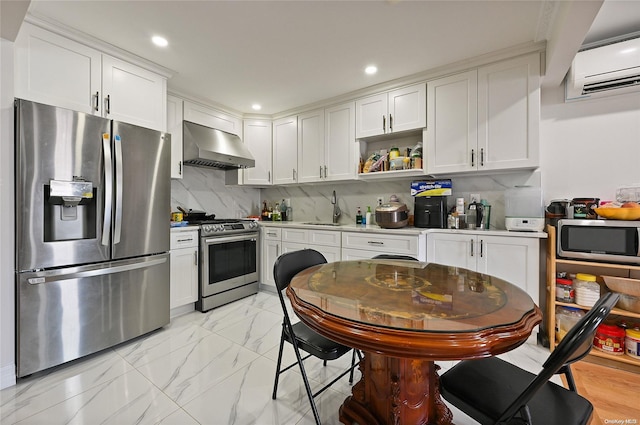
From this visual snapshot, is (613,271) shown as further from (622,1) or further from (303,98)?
(303,98)

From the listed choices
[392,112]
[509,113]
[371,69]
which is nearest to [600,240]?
[509,113]

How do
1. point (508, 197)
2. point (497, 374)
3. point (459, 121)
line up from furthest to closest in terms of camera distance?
point (459, 121) → point (508, 197) → point (497, 374)

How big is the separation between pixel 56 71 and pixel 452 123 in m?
3.35

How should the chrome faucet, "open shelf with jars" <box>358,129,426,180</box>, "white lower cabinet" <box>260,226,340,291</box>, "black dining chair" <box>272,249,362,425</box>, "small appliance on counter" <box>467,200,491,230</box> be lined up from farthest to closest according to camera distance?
1. the chrome faucet
2. "white lower cabinet" <box>260,226,340,291</box>
3. "open shelf with jars" <box>358,129,426,180</box>
4. "small appliance on counter" <box>467,200,491,230</box>
5. "black dining chair" <box>272,249,362,425</box>

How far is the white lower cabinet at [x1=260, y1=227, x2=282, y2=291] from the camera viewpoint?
11.7 ft

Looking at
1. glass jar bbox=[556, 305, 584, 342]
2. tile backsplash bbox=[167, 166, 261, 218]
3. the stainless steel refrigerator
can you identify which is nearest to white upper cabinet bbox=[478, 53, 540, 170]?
glass jar bbox=[556, 305, 584, 342]

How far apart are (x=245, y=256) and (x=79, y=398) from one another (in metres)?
1.99

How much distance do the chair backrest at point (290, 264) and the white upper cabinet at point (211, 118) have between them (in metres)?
2.51

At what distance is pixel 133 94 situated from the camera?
8.25 ft

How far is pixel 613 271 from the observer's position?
7.23 ft

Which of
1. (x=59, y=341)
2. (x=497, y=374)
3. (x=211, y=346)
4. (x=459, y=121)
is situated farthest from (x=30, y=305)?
(x=459, y=121)

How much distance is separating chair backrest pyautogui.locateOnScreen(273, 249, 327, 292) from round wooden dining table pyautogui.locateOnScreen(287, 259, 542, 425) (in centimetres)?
14

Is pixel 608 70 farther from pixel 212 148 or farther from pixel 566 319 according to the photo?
pixel 212 148

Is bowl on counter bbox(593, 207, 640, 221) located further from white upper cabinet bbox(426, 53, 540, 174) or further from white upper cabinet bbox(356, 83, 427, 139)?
white upper cabinet bbox(356, 83, 427, 139)
